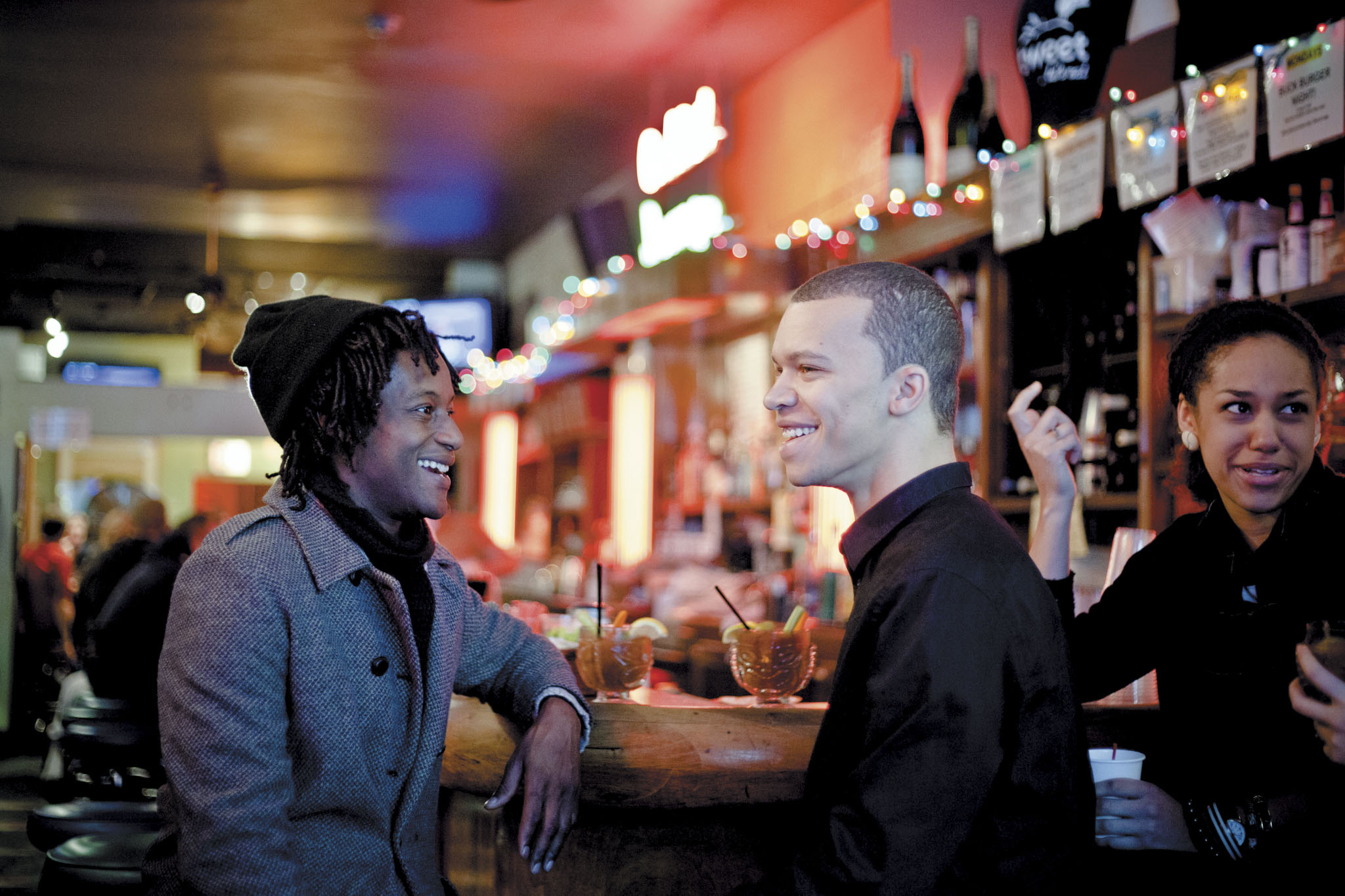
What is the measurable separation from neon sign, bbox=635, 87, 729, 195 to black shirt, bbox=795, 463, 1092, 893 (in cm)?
506

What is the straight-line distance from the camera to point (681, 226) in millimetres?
6395

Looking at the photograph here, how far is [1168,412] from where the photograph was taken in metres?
3.41

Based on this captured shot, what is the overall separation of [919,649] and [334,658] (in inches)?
33.2

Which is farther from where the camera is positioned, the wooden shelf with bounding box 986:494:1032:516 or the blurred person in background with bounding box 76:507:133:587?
the blurred person in background with bounding box 76:507:133:587

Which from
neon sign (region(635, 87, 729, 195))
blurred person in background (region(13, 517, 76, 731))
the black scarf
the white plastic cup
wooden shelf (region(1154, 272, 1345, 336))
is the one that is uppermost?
neon sign (region(635, 87, 729, 195))

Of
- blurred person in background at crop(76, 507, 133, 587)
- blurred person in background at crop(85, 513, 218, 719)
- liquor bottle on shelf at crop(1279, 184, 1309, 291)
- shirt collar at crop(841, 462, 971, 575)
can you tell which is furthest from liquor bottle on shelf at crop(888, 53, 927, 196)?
blurred person in background at crop(76, 507, 133, 587)

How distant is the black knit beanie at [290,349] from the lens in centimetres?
167

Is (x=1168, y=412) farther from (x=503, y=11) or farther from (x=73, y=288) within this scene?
(x=73, y=288)

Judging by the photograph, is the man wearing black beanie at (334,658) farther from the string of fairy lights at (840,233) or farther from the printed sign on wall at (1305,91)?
the printed sign on wall at (1305,91)

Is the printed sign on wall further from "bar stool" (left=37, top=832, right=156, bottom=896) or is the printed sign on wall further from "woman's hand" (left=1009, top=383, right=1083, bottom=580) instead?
"bar stool" (left=37, top=832, right=156, bottom=896)

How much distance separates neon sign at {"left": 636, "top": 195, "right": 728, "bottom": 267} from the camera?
20.2ft

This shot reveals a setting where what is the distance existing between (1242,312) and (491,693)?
1.49 meters

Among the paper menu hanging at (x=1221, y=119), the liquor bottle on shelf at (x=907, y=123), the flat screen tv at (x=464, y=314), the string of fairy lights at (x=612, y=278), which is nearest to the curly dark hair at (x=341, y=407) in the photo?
the string of fairy lights at (x=612, y=278)

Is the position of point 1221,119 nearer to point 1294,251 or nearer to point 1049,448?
point 1294,251
